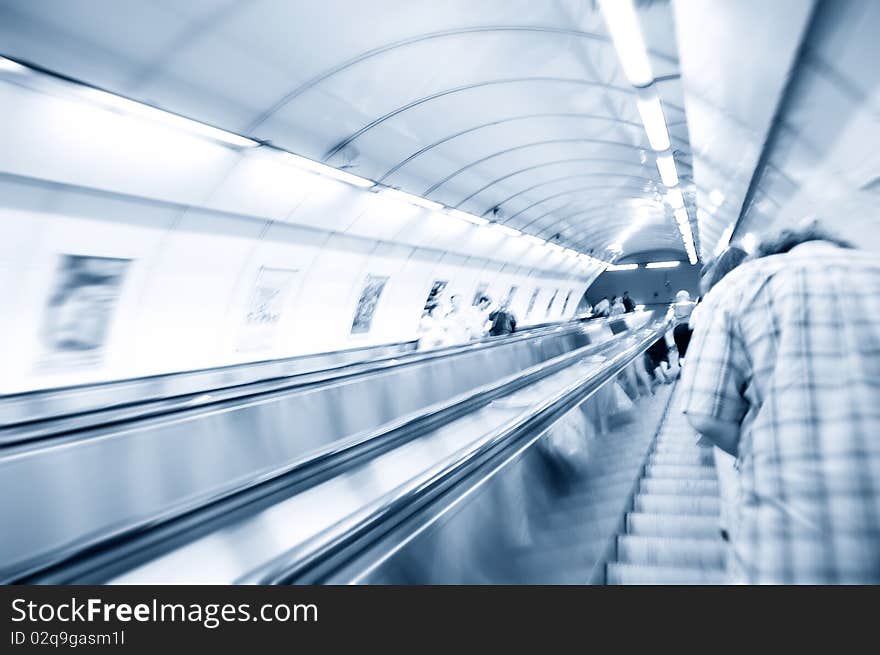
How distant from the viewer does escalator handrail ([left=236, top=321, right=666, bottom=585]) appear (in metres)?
1.51

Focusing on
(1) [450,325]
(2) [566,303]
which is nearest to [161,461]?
(1) [450,325]

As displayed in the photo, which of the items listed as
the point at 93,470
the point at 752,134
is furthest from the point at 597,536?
the point at 752,134

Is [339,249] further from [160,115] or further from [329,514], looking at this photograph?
[329,514]

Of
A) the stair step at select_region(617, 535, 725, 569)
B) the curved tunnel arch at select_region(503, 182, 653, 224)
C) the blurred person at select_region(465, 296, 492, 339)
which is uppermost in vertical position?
the curved tunnel arch at select_region(503, 182, 653, 224)

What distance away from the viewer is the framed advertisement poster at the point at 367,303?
14922 millimetres

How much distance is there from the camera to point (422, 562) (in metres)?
1.83

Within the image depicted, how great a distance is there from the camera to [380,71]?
7.06 meters

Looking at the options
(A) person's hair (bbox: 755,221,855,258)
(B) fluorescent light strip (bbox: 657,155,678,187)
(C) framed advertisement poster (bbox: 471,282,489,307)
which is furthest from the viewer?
(C) framed advertisement poster (bbox: 471,282,489,307)

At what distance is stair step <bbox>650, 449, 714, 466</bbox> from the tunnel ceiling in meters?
4.37

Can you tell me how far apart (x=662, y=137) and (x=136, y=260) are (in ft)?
29.9

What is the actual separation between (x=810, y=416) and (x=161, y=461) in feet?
11.5

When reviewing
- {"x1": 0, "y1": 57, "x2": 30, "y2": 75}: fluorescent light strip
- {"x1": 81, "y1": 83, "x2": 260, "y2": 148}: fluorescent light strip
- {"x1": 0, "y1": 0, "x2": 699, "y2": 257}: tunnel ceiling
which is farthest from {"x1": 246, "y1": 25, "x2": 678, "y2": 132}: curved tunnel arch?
{"x1": 0, "y1": 57, "x2": 30, "y2": 75}: fluorescent light strip

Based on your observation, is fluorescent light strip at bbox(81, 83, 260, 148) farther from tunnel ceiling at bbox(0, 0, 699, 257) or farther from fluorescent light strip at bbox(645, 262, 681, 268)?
fluorescent light strip at bbox(645, 262, 681, 268)

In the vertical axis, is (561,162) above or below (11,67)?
above
